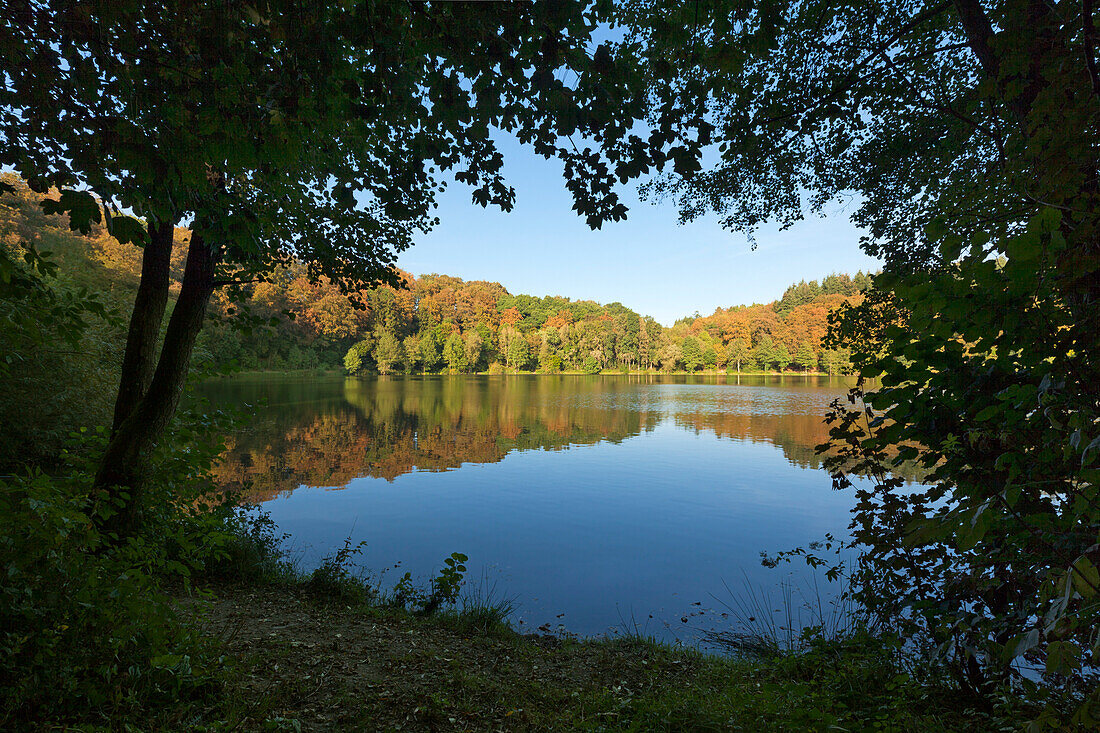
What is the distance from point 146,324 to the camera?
4629 millimetres

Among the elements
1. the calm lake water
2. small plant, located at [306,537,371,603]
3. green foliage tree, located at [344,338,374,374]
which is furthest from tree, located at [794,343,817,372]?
small plant, located at [306,537,371,603]

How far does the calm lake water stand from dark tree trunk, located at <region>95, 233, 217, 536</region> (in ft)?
2.92

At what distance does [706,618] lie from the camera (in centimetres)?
607

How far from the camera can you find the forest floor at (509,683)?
280 centimetres

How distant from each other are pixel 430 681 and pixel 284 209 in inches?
203

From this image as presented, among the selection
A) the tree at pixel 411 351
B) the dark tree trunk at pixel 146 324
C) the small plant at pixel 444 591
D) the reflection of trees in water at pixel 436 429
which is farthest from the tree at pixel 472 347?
the dark tree trunk at pixel 146 324

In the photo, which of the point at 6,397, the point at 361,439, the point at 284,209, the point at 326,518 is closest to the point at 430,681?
the point at 284,209

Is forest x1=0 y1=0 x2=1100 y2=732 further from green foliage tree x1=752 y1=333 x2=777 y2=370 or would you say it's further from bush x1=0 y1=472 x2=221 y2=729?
green foliage tree x1=752 y1=333 x2=777 y2=370

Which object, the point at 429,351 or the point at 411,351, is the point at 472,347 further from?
the point at 411,351

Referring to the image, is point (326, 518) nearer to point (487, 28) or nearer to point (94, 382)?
point (94, 382)

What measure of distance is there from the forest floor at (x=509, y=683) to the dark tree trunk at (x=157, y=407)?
140cm

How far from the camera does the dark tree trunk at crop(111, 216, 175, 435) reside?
180 inches

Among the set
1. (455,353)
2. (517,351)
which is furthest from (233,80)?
(517,351)

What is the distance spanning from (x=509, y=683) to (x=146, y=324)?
471 cm
